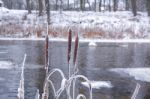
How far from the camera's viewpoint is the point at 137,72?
51.3 feet

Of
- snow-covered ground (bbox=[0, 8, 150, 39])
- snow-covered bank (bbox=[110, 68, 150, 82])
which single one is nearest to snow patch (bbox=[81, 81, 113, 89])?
snow-covered bank (bbox=[110, 68, 150, 82])

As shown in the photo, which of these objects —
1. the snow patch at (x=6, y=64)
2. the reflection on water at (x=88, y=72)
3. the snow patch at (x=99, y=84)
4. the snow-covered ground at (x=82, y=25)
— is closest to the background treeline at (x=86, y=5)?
the snow-covered ground at (x=82, y=25)

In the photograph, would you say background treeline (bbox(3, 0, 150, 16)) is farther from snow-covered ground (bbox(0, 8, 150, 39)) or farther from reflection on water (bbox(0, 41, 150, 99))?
reflection on water (bbox(0, 41, 150, 99))

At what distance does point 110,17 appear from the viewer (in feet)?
174

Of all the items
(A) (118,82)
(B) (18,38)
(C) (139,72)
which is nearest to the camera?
(A) (118,82)

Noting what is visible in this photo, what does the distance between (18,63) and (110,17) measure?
36192 mm

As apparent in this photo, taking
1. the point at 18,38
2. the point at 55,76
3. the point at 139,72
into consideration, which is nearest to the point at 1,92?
the point at 55,76

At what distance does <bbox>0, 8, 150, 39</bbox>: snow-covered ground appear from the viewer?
3494 cm

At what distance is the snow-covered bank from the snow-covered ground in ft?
44.7

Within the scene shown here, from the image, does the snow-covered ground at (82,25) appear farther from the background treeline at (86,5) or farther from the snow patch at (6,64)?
the background treeline at (86,5)

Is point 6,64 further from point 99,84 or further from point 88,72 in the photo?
point 99,84

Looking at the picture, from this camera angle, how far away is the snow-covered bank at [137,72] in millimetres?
14466

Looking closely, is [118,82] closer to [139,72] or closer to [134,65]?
[139,72]

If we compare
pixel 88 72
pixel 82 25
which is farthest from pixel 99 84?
pixel 82 25
